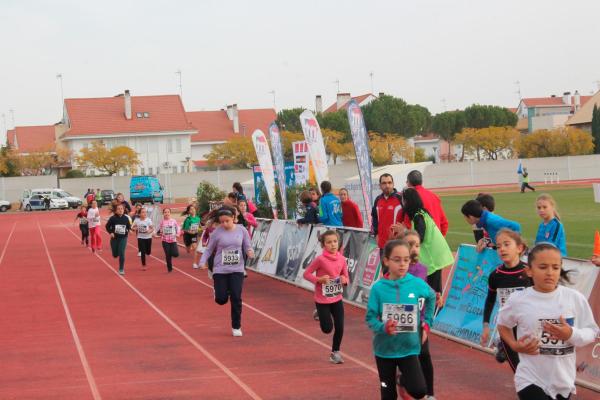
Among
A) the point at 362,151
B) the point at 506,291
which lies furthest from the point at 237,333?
the point at 362,151

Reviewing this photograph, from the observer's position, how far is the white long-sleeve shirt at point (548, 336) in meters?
5.53

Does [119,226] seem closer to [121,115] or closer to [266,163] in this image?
[266,163]

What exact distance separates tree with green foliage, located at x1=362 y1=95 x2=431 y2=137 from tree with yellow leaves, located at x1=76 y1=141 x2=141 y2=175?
86.1ft

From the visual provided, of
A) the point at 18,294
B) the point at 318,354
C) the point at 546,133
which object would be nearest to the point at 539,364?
the point at 318,354

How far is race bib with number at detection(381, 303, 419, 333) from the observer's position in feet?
22.5

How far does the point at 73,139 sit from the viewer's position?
335ft

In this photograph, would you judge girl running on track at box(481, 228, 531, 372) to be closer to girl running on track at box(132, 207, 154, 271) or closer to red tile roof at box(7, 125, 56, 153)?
girl running on track at box(132, 207, 154, 271)

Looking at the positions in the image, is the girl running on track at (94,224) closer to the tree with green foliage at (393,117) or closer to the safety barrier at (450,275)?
the safety barrier at (450,275)

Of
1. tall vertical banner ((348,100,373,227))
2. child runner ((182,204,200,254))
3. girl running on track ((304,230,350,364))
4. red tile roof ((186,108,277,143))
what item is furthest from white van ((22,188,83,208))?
girl running on track ((304,230,350,364))

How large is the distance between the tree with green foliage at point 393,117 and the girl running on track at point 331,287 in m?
96.1

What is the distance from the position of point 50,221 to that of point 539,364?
167 feet

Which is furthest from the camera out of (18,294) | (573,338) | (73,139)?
(73,139)

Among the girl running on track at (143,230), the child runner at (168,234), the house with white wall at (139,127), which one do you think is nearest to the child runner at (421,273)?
the child runner at (168,234)

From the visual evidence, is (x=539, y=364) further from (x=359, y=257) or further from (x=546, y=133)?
(x=546, y=133)
